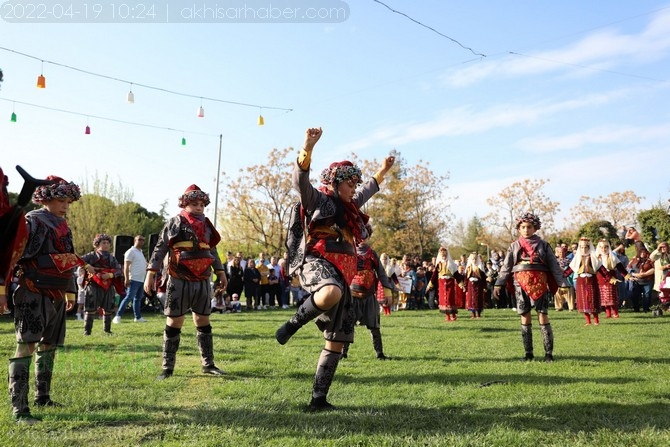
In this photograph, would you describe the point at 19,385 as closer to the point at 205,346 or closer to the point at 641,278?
the point at 205,346

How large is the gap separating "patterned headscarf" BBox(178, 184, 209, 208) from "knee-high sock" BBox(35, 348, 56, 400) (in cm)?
221

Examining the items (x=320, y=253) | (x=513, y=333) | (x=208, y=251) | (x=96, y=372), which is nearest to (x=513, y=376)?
(x=320, y=253)

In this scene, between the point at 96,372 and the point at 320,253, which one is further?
the point at 96,372

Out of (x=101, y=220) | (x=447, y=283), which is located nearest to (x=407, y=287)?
(x=447, y=283)

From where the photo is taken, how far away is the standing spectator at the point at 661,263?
1577 cm

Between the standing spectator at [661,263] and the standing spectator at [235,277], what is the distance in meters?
13.8

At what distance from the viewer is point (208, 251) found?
22.9ft

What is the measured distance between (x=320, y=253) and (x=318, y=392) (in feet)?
3.88

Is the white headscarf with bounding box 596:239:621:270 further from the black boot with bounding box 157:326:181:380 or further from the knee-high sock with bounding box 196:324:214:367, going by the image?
the black boot with bounding box 157:326:181:380

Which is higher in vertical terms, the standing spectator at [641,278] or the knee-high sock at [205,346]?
the standing spectator at [641,278]

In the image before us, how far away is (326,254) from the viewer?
5.15 meters

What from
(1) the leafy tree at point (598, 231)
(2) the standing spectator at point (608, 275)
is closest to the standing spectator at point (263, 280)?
(2) the standing spectator at point (608, 275)

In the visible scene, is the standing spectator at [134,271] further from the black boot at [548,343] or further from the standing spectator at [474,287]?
the black boot at [548,343]

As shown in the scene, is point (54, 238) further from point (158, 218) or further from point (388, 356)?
point (158, 218)
